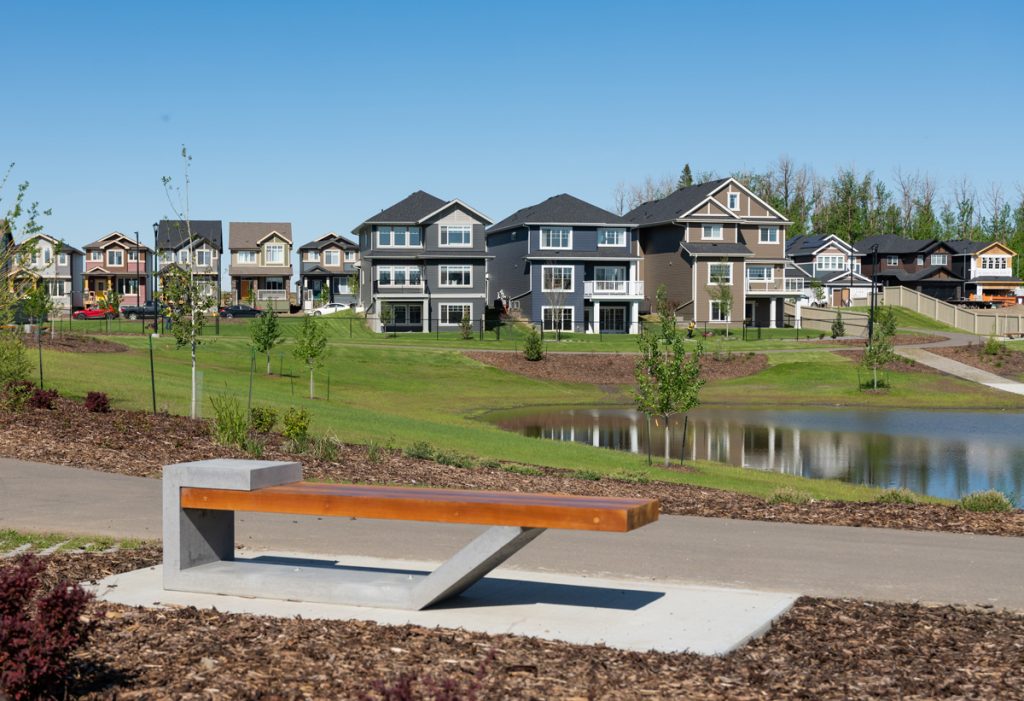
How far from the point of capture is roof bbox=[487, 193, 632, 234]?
81562 millimetres

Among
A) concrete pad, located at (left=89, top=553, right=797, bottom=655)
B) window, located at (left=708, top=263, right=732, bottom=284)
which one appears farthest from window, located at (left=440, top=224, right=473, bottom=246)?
concrete pad, located at (left=89, top=553, right=797, bottom=655)

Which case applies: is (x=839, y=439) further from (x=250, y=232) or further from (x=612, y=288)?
(x=250, y=232)

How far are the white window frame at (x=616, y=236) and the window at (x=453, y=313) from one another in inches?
429

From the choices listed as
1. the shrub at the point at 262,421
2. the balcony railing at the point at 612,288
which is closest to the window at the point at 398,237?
the balcony railing at the point at 612,288

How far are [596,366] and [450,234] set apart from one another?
2317 cm

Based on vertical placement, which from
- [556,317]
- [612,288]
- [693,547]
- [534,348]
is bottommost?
[693,547]

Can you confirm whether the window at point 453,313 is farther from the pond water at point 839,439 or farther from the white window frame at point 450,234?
the pond water at point 839,439

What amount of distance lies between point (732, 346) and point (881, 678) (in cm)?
6084

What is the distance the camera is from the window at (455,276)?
78.8m

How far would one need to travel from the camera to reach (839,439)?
3641 centimetres

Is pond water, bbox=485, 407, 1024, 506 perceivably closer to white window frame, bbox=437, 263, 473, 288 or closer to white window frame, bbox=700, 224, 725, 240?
white window frame, bbox=437, 263, 473, 288

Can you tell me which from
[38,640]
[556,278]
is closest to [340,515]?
[38,640]

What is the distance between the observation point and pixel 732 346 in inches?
2633

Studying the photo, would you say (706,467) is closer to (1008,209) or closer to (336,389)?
(336,389)
